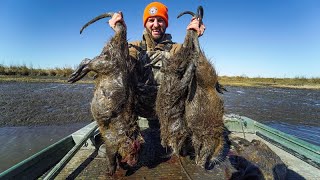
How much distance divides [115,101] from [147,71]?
67.2 inches

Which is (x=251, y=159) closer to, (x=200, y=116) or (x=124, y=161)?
(x=200, y=116)

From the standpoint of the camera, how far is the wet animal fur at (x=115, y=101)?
4352 mm

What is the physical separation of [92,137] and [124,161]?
1.50m

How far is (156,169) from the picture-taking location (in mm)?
4762

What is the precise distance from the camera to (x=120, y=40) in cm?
439

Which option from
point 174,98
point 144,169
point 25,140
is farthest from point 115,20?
point 25,140

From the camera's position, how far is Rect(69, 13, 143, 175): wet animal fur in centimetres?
435

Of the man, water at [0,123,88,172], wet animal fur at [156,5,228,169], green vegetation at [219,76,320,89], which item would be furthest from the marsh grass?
wet animal fur at [156,5,228,169]

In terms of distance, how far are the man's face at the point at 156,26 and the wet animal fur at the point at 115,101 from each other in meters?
1.83

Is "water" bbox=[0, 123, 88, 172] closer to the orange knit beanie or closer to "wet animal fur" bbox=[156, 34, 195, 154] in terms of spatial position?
"wet animal fur" bbox=[156, 34, 195, 154]

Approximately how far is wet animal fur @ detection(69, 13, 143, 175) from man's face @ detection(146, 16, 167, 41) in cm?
183

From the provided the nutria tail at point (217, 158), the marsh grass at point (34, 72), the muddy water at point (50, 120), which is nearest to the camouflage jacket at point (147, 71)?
the nutria tail at point (217, 158)

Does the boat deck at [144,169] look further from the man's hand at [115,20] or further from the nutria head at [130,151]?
the man's hand at [115,20]

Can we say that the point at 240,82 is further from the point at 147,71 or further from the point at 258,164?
the point at 258,164
